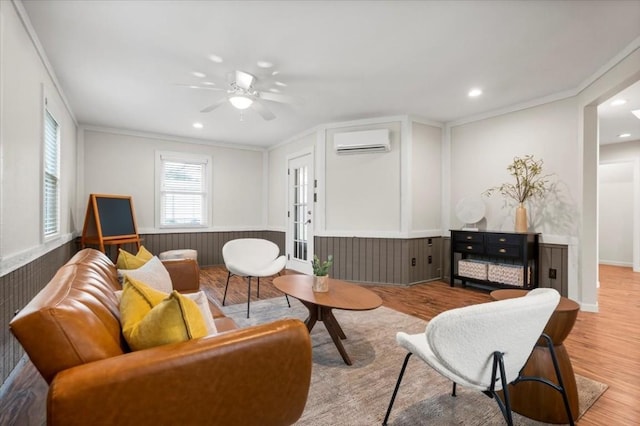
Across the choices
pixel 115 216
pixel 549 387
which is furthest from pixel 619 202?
pixel 115 216

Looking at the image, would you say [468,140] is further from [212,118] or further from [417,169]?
[212,118]

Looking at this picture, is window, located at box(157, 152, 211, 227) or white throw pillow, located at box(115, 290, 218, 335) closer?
white throw pillow, located at box(115, 290, 218, 335)

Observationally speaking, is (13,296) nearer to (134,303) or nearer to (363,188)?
(134,303)

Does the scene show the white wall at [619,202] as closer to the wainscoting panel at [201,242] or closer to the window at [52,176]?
the wainscoting panel at [201,242]

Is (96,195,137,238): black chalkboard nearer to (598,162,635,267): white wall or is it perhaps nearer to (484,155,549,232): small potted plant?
(484,155,549,232): small potted plant

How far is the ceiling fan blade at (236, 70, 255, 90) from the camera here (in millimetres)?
2873

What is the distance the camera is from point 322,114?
4359mm

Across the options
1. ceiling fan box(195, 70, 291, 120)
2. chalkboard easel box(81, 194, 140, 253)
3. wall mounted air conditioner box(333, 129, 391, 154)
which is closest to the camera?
ceiling fan box(195, 70, 291, 120)

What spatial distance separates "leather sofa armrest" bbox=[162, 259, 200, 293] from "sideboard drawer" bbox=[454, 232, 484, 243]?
344 cm

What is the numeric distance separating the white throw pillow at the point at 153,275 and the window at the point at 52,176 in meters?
1.78

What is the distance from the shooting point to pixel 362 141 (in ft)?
14.6

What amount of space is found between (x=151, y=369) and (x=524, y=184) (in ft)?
14.2

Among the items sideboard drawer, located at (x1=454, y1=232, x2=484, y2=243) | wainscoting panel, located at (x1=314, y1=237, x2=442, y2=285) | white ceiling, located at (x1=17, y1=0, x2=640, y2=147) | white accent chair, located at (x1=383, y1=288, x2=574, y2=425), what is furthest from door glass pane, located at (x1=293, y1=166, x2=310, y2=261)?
white accent chair, located at (x1=383, y1=288, x2=574, y2=425)

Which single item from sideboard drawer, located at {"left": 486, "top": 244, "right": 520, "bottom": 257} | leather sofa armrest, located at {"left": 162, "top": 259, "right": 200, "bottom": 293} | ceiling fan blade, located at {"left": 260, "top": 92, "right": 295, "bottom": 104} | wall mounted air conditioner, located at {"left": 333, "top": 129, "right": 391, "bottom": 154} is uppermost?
ceiling fan blade, located at {"left": 260, "top": 92, "right": 295, "bottom": 104}
